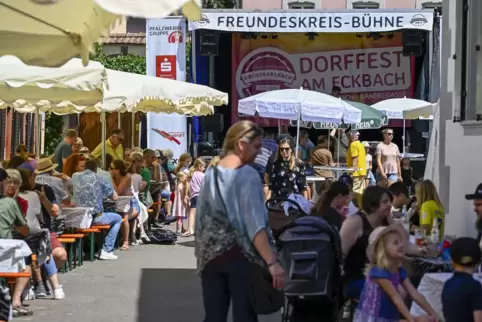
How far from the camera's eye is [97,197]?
1602 cm

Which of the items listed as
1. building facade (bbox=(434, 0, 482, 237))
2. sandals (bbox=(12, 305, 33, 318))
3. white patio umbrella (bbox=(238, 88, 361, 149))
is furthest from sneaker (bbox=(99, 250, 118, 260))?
building facade (bbox=(434, 0, 482, 237))

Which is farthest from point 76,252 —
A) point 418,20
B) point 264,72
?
point 264,72

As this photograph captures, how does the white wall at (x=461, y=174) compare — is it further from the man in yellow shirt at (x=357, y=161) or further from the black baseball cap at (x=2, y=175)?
the man in yellow shirt at (x=357, y=161)

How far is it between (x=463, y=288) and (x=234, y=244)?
1461mm

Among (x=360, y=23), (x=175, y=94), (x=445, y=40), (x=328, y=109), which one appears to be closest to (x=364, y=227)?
(x=445, y=40)

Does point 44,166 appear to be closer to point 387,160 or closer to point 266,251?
point 266,251

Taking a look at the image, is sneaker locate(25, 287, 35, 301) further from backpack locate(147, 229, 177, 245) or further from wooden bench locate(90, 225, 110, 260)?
backpack locate(147, 229, 177, 245)

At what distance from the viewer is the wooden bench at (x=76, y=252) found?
48.5 feet

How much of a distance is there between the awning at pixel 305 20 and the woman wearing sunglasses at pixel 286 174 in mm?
12799

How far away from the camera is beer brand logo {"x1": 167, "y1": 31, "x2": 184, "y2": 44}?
28.8 meters

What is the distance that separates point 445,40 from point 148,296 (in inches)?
172

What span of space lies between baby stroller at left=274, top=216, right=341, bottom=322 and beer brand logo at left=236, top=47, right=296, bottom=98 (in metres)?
24.5

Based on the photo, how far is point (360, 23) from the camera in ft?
96.6

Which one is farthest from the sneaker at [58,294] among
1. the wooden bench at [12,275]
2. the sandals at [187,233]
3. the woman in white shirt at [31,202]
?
the sandals at [187,233]
